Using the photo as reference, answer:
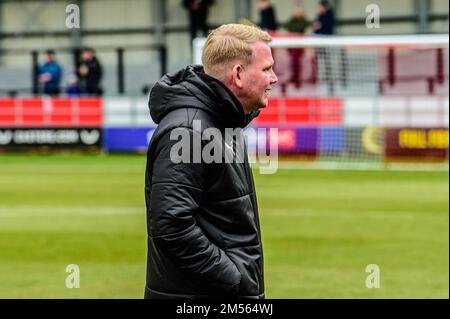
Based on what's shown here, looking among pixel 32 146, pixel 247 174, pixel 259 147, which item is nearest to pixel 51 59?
pixel 32 146

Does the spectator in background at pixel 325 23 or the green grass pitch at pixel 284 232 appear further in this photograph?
the spectator in background at pixel 325 23

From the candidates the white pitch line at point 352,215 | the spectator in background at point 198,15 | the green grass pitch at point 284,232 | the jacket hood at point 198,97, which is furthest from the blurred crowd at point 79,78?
the jacket hood at point 198,97

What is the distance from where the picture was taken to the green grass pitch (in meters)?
10.2

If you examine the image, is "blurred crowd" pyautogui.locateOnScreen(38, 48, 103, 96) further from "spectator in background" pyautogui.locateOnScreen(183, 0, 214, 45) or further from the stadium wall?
"spectator in background" pyautogui.locateOnScreen(183, 0, 214, 45)

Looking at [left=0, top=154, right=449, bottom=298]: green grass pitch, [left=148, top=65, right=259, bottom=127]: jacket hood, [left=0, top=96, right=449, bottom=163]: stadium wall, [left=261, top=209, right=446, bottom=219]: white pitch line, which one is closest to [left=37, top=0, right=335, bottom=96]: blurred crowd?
[left=0, top=96, right=449, bottom=163]: stadium wall

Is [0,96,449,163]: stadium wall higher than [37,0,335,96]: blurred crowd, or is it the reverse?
[37,0,335,96]: blurred crowd

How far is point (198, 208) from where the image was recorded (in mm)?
4434

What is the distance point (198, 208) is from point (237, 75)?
599mm

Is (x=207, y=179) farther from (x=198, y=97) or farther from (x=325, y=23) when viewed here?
(x=325, y=23)

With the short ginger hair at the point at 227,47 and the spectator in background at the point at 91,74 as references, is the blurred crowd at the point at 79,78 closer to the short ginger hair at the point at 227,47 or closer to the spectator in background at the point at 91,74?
the spectator in background at the point at 91,74

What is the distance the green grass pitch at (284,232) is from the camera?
10195 millimetres

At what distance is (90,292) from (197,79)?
5.69m

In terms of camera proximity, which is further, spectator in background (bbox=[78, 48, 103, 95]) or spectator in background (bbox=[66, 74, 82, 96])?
spectator in background (bbox=[66, 74, 82, 96])

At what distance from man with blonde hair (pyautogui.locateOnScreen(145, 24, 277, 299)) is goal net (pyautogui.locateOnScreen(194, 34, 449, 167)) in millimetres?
20029
